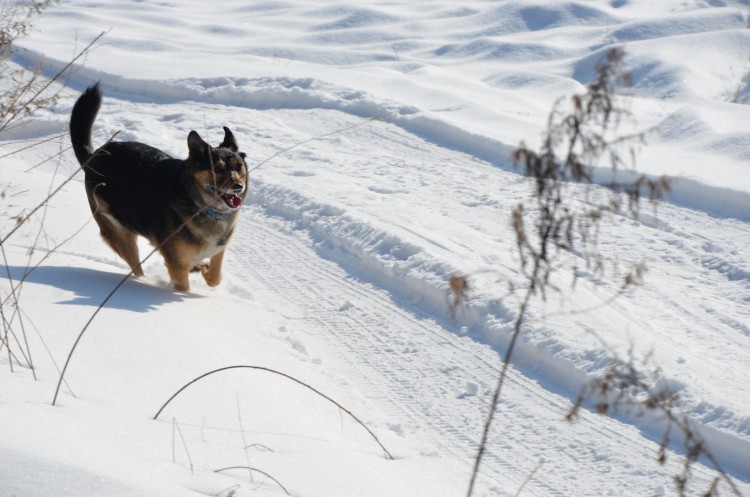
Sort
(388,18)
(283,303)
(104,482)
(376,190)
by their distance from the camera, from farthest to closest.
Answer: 1. (388,18)
2. (376,190)
3. (283,303)
4. (104,482)

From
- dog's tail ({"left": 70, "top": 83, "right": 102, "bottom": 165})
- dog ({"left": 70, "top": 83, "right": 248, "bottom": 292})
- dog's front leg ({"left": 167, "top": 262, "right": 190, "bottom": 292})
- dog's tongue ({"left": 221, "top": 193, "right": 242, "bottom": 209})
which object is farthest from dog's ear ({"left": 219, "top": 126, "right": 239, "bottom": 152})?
dog's tail ({"left": 70, "top": 83, "right": 102, "bottom": 165})

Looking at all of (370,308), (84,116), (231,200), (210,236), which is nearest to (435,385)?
(370,308)

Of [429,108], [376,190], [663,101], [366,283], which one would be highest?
[663,101]

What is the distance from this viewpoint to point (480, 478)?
11.1 feet

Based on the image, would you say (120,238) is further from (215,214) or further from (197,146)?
(197,146)

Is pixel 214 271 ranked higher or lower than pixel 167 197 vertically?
lower

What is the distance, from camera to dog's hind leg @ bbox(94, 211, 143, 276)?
5387 mm

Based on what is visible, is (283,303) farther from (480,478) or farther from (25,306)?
(480,478)

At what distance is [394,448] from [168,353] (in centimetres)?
104

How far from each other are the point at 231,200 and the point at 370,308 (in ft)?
3.36

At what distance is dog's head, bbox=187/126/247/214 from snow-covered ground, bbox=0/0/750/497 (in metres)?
0.56

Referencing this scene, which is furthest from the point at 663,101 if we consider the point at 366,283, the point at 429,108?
the point at 366,283

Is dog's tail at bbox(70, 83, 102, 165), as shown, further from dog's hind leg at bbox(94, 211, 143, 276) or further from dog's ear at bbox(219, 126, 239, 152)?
dog's ear at bbox(219, 126, 239, 152)

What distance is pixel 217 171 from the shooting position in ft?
15.9
